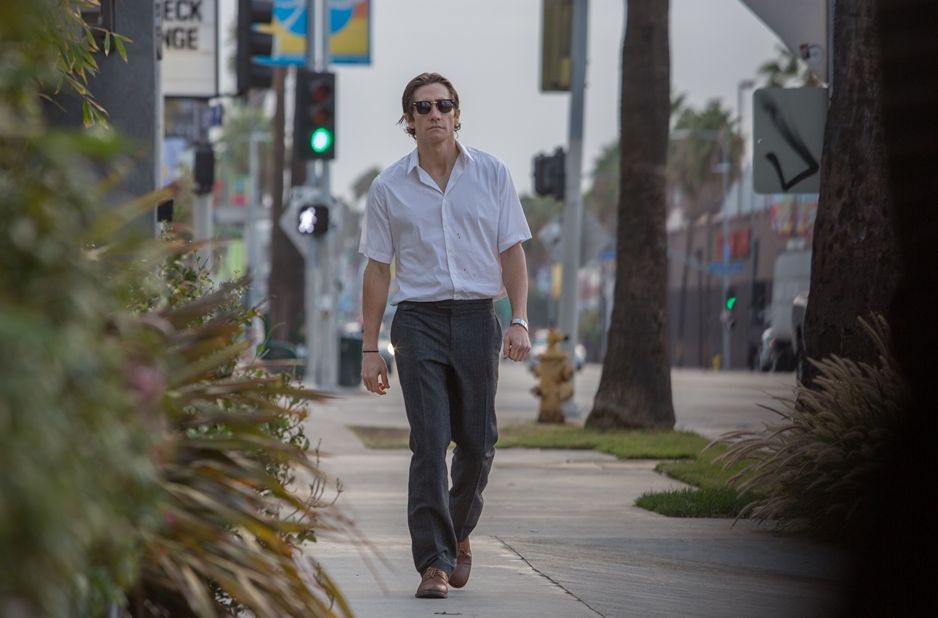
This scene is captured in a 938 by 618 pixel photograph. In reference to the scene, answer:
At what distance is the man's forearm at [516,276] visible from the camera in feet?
23.2

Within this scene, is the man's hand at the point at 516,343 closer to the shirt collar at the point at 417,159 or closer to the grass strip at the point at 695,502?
the shirt collar at the point at 417,159

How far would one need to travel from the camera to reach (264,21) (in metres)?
17.5

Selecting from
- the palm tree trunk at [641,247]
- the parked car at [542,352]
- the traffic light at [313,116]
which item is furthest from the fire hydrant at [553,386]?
the traffic light at [313,116]

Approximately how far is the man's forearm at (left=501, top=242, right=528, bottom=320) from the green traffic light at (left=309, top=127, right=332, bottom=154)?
14249 mm

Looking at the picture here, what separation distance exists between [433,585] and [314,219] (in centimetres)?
1977

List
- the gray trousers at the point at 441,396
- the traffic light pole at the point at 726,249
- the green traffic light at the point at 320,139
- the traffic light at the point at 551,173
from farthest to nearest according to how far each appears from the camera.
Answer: the traffic light pole at the point at 726,249 → the traffic light at the point at 551,173 → the green traffic light at the point at 320,139 → the gray trousers at the point at 441,396

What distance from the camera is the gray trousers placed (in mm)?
6844

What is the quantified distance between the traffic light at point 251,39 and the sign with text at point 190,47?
0.82 ft

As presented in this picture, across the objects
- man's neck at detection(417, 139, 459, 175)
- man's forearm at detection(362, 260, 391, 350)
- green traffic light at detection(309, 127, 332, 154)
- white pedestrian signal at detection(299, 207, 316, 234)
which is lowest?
white pedestrian signal at detection(299, 207, 316, 234)

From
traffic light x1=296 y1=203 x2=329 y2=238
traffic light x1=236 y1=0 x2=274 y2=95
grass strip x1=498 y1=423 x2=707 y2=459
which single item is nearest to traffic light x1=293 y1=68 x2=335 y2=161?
traffic light x1=236 y1=0 x2=274 y2=95

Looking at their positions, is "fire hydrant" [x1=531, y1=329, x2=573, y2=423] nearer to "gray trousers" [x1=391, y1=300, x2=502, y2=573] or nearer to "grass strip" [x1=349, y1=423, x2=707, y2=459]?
"grass strip" [x1=349, y1=423, x2=707, y2=459]

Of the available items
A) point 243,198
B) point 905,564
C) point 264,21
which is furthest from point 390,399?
point 243,198

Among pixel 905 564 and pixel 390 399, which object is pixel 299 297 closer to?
pixel 390 399

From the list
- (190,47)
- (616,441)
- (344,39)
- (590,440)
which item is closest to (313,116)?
(190,47)
